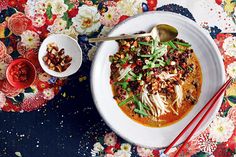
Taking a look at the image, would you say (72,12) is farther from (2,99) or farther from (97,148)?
(97,148)

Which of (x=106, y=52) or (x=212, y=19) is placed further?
(x=212, y=19)

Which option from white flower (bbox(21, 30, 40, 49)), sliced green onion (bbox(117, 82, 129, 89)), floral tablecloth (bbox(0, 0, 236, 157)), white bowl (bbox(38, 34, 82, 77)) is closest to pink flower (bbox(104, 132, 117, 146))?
floral tablecloth (bbox(0, 0, 236, 157))

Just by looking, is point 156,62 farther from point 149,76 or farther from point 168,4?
point 168,4

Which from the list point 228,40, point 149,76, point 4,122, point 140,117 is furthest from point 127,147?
point 228,40

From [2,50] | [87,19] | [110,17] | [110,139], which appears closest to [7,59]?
[2,50]

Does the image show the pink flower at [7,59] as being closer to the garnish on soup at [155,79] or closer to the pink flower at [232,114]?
the garnish on soup at [155,79]
